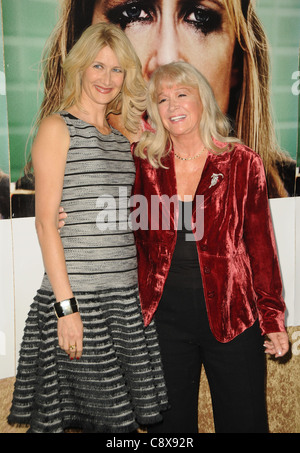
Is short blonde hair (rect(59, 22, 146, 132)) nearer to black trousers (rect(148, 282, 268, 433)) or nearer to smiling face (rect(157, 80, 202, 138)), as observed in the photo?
smiling face (rect(157, 80, 202, 138))

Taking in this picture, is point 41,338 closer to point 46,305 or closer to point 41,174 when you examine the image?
point 46,305

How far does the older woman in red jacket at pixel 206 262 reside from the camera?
5.77 feet

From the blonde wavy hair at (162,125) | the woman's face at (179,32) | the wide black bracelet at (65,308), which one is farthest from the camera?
the woman's face at (179,32)

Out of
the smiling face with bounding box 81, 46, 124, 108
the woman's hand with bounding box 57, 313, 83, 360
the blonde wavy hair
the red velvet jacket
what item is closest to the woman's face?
the blonde wavy hair

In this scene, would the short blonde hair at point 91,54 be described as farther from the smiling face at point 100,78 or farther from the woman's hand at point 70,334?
the woman's hand at point 70,334

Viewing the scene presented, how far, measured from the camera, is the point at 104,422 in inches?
60.7

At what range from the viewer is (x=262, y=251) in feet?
5.97

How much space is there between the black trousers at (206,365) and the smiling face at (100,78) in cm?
82

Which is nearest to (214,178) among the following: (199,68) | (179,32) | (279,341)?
(279,341)

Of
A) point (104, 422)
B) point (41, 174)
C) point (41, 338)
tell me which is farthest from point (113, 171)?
point (104, 422)

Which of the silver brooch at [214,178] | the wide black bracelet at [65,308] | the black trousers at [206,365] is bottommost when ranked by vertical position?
the black trousers at [206,365]

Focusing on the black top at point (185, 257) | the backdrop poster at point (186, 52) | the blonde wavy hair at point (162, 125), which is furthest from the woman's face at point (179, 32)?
the black top at point (185, 257)

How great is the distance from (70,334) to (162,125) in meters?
1.00

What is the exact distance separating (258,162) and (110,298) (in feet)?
2.71
